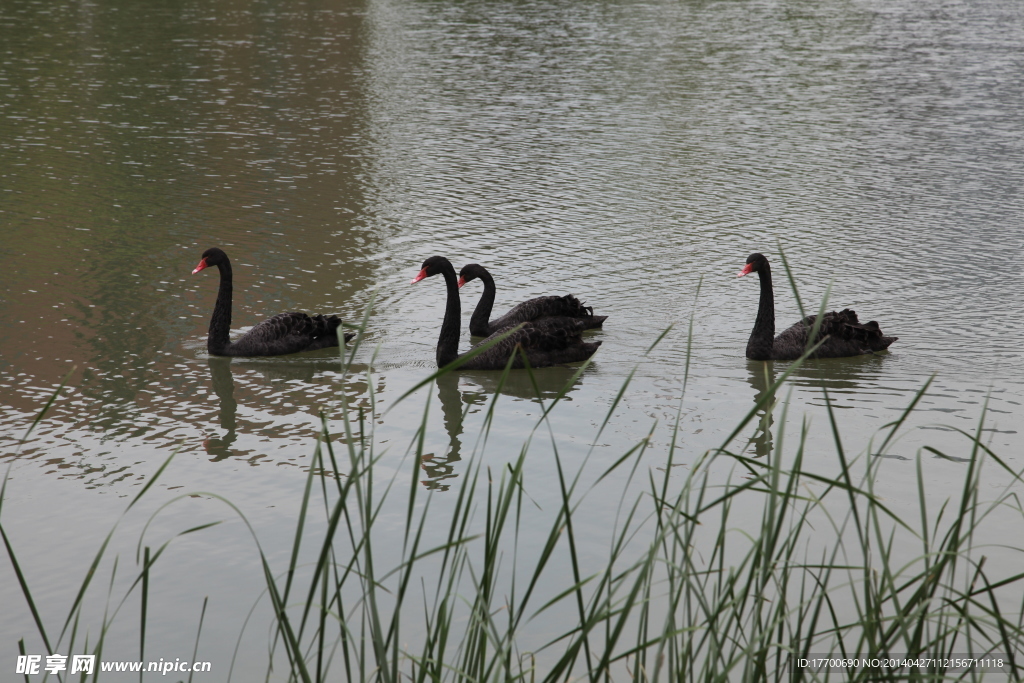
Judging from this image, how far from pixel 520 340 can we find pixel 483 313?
2.29 ft

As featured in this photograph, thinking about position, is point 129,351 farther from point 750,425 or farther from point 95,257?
point 750,425

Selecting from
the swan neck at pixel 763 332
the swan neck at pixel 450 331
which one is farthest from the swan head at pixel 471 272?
the swan neck at pixel 763 332

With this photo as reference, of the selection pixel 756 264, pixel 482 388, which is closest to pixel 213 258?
pixel 482 388

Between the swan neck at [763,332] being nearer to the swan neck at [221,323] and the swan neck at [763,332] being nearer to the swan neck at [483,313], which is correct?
the swan neck at [483,313]

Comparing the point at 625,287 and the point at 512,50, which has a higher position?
the point at 512,50

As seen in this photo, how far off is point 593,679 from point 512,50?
18284 mm

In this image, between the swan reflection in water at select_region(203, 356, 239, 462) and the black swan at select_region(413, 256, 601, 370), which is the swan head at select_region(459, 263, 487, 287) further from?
the swan reflection in water at select_region(203, 356, 239, 462)

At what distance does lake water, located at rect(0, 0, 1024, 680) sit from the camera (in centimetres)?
481

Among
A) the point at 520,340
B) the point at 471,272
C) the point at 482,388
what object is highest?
the point at 471,272

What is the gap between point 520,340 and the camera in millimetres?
6336

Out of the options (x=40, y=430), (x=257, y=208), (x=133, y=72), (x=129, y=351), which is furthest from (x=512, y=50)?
(x=40, y=430)

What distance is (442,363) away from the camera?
20.2ft

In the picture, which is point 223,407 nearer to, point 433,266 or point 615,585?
point 433,266

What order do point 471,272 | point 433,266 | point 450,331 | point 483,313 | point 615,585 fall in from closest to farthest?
point 615,585 < point 450,331 < point 433,266 < point 471,272 < point 483,313
